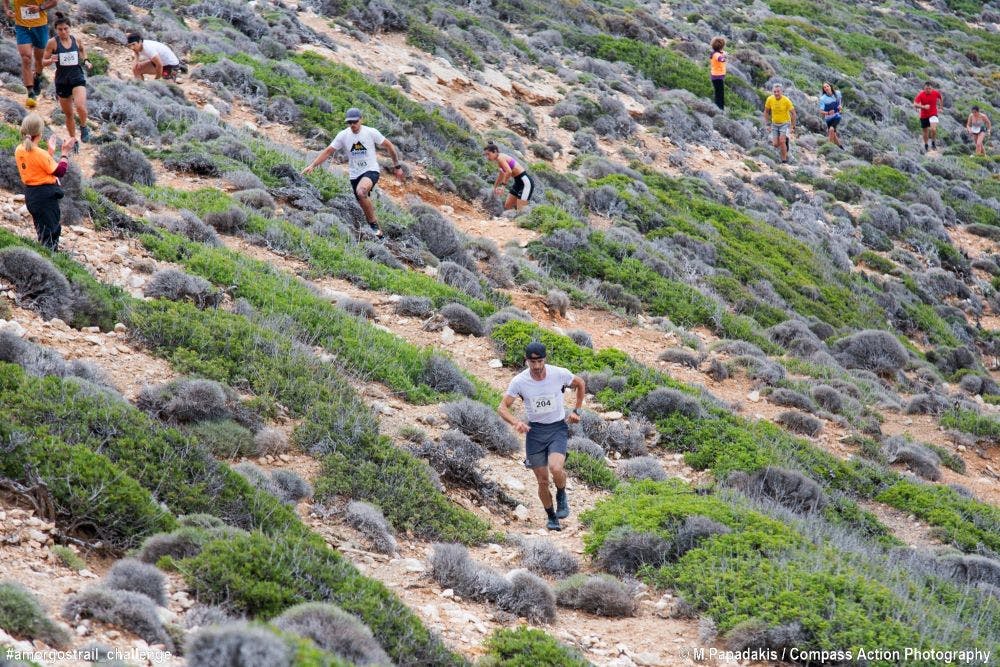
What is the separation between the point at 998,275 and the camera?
26875 mm

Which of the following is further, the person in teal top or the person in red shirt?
the person in red shirt

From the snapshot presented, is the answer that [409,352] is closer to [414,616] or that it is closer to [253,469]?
[253,469]

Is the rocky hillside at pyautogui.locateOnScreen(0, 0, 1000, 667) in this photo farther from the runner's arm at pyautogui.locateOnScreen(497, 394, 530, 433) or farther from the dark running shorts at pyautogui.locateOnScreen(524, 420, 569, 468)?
the runner's arm at pyautogui.locateOnScreen(497, 394, 530, 433)

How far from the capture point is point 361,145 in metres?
14.7

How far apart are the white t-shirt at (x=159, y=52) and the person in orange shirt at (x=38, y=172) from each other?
9.26 metres

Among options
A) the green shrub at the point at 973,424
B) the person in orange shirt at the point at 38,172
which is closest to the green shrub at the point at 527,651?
the person in orange shirt at the point at 38,172

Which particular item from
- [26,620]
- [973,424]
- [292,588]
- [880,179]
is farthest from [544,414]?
[880,179]

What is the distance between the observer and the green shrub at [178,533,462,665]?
616 cm

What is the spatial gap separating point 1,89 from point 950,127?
3360 centimetres

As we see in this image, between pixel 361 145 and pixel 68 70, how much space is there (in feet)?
13.7

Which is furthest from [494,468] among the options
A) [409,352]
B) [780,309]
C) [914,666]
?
[780,309]

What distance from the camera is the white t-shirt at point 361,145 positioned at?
14.7 m

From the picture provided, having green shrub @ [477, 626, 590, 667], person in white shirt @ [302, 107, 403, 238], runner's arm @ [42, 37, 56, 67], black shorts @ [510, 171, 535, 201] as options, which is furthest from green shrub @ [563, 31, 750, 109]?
green shrub @ [477, 626, 590, 667]

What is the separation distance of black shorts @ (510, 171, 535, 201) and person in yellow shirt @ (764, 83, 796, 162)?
41.6 feet
